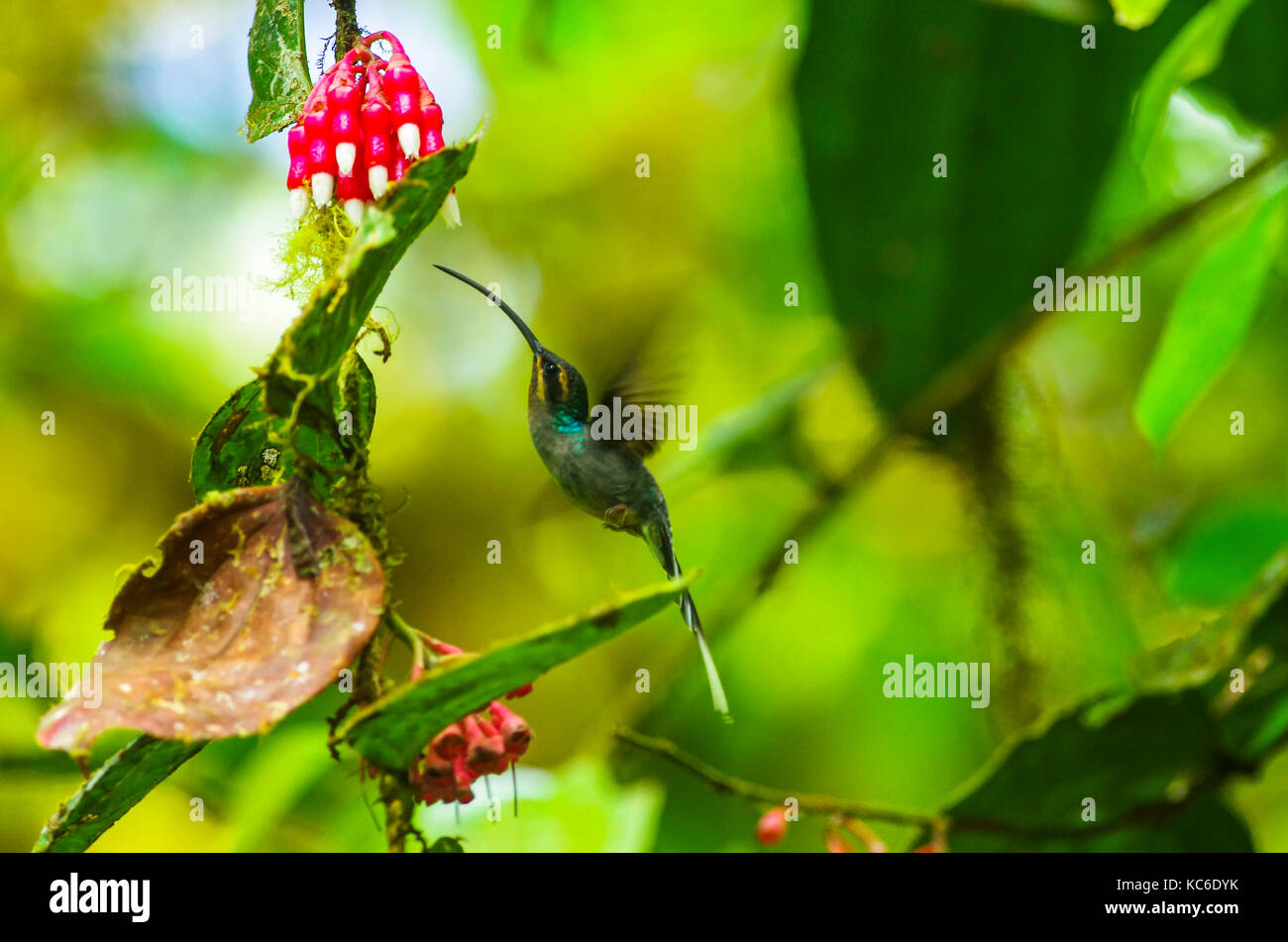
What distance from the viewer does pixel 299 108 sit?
30.8 inches

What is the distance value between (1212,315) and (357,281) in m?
1.23

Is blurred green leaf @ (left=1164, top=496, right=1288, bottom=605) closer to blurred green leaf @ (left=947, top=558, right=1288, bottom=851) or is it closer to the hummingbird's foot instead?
blurred green leaf @ (left=947, top=558, right=1288, bottom=851)

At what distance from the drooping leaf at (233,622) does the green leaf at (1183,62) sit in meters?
1.02

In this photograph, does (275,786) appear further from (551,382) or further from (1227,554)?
(1227,554)

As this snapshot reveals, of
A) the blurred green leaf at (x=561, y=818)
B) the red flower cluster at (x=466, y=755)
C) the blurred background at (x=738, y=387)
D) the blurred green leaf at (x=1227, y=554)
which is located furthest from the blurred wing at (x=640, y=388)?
the blurred green leaf at (x=1227, y=554)

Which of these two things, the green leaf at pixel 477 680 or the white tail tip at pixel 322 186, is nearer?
the green leaf at pixel 477 680

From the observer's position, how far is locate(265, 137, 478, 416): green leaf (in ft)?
1.99

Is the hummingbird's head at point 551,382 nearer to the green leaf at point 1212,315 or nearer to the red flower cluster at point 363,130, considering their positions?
the red flower cluster at point 363,130

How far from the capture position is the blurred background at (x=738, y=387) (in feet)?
6.04

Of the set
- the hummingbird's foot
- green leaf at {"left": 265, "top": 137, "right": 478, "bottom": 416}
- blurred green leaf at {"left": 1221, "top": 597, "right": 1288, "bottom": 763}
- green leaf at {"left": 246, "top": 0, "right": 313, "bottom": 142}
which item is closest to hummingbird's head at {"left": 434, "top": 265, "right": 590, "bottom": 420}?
the hummingbird's foot

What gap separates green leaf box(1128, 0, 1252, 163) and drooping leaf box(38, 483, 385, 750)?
1019mm

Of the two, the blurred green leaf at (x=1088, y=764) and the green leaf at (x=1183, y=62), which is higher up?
the green leaf at (x=1183, y=62)

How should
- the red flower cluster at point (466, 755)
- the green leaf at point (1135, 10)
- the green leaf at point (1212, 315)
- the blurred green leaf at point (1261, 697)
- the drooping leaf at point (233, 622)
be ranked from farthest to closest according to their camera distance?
the green leaf at point (1212, 315) < the blurred green leaf at point (1261, 697) < the green leaf at point (1135, 10) < the red flower cluster at point (466, 755) < the drooping leaf at point (233, 622)

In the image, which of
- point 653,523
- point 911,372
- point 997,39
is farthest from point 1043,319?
point 653,523
